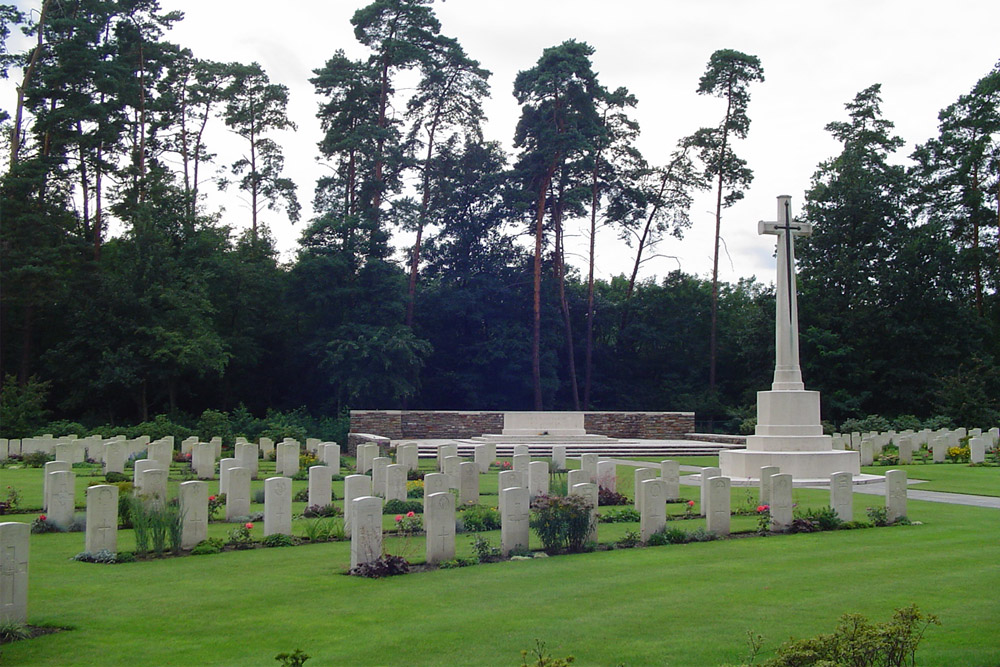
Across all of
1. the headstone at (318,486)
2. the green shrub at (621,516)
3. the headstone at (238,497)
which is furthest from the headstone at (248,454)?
the green shrub at (621,516)

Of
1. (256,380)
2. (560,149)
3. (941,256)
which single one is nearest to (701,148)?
(560,149)

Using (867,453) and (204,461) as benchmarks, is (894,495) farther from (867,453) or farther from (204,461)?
(204,461)

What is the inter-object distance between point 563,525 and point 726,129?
33.6 metres

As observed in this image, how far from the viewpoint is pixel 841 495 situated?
1245 centimetres

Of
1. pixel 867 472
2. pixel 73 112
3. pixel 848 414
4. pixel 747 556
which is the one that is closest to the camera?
pixel 747 556

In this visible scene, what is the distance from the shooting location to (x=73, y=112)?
1262 inches

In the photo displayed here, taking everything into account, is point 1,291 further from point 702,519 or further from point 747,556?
point 747,556

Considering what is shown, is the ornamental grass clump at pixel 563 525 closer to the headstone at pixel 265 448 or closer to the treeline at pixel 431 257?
the headstone at pixel 265 448

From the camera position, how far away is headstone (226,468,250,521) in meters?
12.7

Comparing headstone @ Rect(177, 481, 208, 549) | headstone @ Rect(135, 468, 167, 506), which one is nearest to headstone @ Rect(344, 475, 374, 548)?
headstone @ Rect(177, 481, 208, 549)

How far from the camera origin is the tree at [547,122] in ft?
125

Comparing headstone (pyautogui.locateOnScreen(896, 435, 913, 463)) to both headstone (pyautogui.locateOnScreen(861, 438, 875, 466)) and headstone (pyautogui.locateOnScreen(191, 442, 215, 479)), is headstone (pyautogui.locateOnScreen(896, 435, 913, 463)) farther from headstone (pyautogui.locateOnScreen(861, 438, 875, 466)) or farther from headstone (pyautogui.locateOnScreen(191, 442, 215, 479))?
headstone (pyautogui.locateOnScreen(191, 442, 215, 479))

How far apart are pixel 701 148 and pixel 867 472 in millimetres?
23117

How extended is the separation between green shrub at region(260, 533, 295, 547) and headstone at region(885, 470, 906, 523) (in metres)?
7.95
